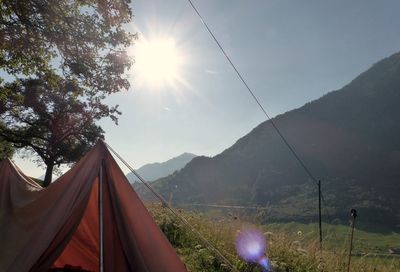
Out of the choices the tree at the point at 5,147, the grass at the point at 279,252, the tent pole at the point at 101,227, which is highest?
the tree at the point at 5,147

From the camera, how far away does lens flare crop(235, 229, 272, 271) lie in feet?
23.5

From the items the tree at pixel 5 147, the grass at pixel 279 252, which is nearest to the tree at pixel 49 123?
the tree at pixel 5 147

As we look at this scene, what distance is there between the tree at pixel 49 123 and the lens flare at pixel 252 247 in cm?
2544

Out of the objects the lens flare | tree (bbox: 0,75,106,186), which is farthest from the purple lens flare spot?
tree (bbox: 0,75,106,186)

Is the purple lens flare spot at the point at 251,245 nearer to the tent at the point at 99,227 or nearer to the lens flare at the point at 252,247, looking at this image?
the lens flare at the point at 252,247

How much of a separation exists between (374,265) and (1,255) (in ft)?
24.6

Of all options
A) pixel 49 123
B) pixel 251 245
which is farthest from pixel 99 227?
pixel 49 123

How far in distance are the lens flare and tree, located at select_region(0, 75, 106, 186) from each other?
25.4 m

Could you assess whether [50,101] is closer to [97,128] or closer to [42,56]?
[97,128]

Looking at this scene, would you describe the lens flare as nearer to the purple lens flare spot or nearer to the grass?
the purple lens flare spot

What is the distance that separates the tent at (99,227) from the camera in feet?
16.4

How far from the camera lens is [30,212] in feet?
22.0

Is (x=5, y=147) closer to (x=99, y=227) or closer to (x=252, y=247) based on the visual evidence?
(x=252, y=247)

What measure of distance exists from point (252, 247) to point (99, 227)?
156 inches
